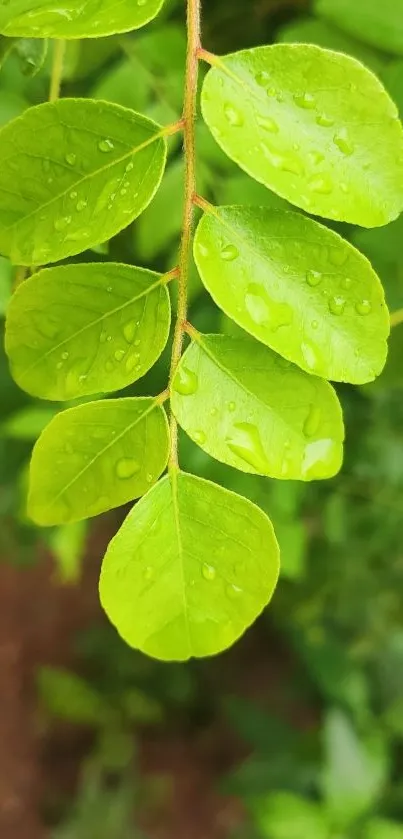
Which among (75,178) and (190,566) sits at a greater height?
(75,178)

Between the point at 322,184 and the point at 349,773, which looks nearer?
the point at 322,184

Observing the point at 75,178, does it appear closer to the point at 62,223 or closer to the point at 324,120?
the point at 62,223

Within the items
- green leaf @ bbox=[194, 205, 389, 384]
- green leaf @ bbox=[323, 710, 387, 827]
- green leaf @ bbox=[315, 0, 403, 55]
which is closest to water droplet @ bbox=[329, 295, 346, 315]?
green leaf @ bbox=[194, 205, 389, 384]

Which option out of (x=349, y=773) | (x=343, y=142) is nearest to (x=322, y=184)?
(x=343, y=142)

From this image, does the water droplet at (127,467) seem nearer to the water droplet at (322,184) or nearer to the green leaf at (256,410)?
the green leaf at (256,410)

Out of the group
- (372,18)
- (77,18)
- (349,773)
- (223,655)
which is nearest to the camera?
(77,18)

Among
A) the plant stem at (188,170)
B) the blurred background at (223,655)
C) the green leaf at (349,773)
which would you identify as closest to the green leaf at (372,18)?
the blurred background at (223,655)

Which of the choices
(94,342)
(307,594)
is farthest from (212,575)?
(307,594)

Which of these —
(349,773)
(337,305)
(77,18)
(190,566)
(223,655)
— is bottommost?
(223,655)
